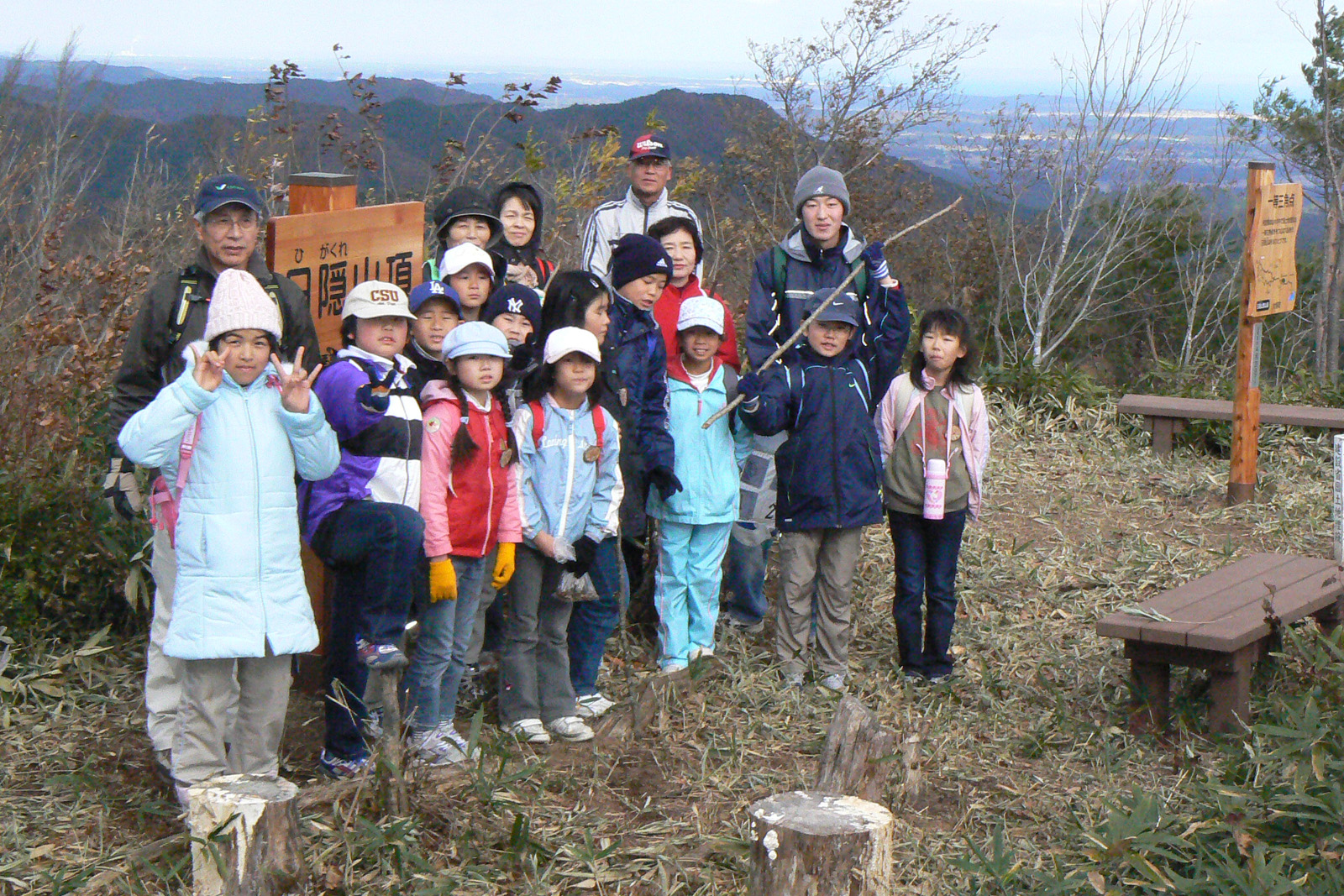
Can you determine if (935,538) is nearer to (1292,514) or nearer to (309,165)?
(1292,514)

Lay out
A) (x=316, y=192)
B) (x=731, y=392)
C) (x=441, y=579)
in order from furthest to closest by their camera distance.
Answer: (x=731, y=392) < (x=316, y=192) < (x=441, y=579)

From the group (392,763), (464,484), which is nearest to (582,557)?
(464,484)

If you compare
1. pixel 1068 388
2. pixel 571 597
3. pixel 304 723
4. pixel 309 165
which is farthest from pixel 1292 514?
pixel 309 165

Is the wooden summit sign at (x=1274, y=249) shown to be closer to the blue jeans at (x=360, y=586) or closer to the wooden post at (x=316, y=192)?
the wooden post at (x=316, y=192)

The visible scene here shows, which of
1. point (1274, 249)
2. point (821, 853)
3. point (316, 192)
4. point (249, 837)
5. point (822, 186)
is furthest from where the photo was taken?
point (1274, 249)

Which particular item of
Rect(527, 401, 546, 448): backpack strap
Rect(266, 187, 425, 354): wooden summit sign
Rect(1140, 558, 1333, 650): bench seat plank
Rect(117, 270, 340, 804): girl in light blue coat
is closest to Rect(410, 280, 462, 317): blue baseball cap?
Rect(527, 401, 546, 448): backpack strap

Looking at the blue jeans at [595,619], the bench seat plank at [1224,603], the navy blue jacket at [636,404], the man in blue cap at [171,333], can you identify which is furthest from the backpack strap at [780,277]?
the man in blue cap at [171,333]

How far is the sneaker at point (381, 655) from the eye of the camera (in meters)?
3.72

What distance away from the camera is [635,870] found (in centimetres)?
362

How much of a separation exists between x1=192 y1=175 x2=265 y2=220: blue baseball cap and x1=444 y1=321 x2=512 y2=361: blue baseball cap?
0.74m

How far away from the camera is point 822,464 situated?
16.0 ft

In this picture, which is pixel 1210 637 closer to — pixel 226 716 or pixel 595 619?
pixel 595 619

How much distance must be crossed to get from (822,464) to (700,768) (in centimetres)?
127

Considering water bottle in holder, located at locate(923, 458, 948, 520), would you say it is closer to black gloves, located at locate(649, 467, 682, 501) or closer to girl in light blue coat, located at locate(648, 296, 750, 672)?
girl in light blue coat, located at locate(648, 296, 750, 672)
